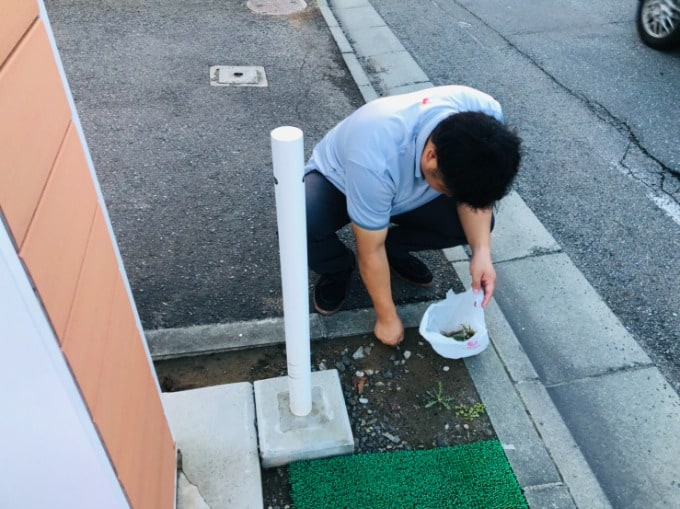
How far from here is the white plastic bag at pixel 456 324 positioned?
2.33 meters

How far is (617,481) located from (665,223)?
1868 millimetres

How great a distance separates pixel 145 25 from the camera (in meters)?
5.62

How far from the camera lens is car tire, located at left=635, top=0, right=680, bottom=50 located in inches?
202

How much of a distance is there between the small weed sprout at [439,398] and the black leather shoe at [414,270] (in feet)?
2.05

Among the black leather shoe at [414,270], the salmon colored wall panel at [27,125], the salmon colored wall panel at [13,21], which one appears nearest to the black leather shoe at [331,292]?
the black leather shoe at [414,270]

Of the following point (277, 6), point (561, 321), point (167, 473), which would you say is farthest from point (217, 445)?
point (277, 6)

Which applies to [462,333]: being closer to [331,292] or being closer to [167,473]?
[331,292]

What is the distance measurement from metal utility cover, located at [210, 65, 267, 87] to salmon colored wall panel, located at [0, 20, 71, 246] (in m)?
3.67

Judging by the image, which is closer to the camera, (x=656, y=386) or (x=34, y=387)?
(x=34, y=387)

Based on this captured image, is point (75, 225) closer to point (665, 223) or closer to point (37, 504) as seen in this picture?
point (37, 504)

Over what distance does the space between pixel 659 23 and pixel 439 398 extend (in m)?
4.78

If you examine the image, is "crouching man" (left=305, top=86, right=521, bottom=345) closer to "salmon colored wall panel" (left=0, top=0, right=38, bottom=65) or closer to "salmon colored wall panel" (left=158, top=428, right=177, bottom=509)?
"salmon colored wall panel" (left=158, top=428, right=177, bottom=509)

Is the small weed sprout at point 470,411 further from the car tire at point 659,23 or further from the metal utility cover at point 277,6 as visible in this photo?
the metal utility cover at point 277,6

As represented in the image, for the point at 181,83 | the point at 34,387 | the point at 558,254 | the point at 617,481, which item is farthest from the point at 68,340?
the point at 181,83
